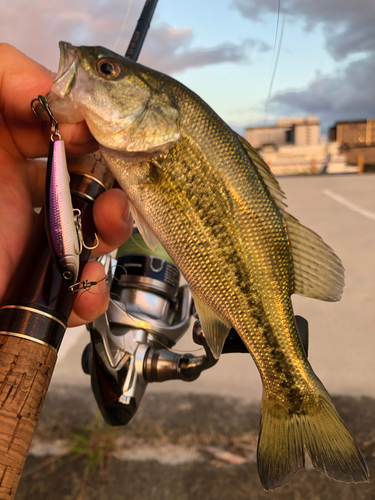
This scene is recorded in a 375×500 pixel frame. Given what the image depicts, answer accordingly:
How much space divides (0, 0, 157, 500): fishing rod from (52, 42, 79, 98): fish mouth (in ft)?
1.06

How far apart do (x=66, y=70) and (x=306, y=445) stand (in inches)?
36.4

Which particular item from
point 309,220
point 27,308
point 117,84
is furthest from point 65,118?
point 309,220

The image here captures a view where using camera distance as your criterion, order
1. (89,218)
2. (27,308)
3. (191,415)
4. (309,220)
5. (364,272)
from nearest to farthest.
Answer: (27,308) < (89,218) < (191,415) < (364,272) < (309,220)

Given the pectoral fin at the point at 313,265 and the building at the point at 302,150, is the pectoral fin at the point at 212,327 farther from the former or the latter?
the building at the point at 302,150

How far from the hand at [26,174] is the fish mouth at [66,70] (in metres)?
0.10

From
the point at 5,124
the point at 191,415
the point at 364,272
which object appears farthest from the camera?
the point at 364,272

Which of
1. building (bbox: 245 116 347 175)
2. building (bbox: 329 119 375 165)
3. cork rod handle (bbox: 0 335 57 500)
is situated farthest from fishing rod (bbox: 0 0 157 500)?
building (bbox: 329 119 375 165)

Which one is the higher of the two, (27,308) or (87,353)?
(27,308)

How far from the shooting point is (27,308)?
0.82 metres

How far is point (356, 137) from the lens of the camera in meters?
23.2

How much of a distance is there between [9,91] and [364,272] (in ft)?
13.3

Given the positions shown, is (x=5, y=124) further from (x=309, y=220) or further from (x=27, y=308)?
(x=309, y=220)

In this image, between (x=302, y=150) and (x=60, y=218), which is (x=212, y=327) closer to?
(x=60, y=218)

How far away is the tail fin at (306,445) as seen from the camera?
32.5 inches
